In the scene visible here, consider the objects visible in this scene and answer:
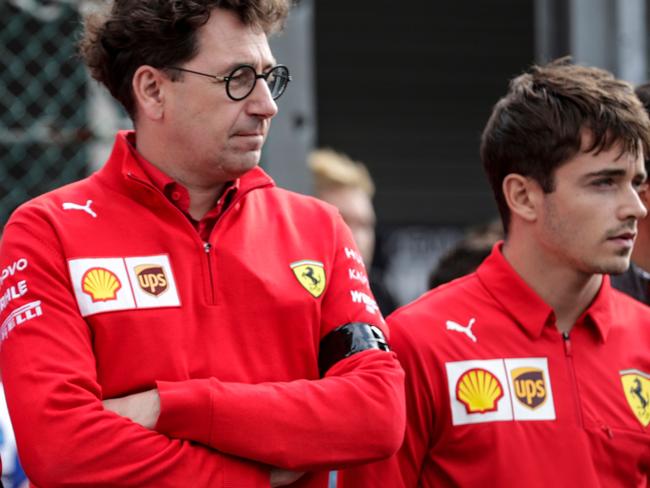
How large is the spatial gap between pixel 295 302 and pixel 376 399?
0.97ft

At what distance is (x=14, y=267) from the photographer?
295 cm

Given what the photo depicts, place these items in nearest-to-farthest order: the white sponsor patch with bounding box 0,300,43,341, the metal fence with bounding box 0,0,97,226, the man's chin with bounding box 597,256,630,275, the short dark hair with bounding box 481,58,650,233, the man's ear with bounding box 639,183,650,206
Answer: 1. the white sponsor patch with bounding box 0,300,43,341
2. the man's chin with bounding box 597,256,630,275
3. the short dark hair with bounding box 481,58,650,233
4. the man's ear with bounding box 639,183,650,206
5. the metal fence with bounding box 0,0,97,226

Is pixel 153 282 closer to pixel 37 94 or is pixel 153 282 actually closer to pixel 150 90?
pixel 150 90

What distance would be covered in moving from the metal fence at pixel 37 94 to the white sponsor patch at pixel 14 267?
2287 millimetres

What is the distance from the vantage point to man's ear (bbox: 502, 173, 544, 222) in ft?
11.4

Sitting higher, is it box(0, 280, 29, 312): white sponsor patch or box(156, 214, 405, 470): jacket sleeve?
box(0, 280, 29, 312): white sponsor patch

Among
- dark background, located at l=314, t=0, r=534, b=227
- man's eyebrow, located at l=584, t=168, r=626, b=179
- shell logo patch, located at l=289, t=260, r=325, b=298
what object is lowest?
dark background, located at l=314, t=0, r=534, b=227

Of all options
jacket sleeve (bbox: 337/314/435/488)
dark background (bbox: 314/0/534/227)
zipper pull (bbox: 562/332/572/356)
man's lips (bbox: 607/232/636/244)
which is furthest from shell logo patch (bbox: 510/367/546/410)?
dark background (bbox: 314/0/534/227)

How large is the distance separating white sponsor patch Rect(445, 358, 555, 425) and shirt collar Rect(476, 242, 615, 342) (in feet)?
0.40

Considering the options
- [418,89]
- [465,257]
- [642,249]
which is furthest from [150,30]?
[418,89]

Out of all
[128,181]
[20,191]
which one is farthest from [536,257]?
[20,191]

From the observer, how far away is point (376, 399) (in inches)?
115

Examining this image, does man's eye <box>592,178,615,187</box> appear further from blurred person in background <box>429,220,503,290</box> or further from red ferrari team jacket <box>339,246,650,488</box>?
blurred person in background <box>429,220,503,290</box>

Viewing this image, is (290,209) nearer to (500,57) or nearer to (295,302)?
(295,302)
